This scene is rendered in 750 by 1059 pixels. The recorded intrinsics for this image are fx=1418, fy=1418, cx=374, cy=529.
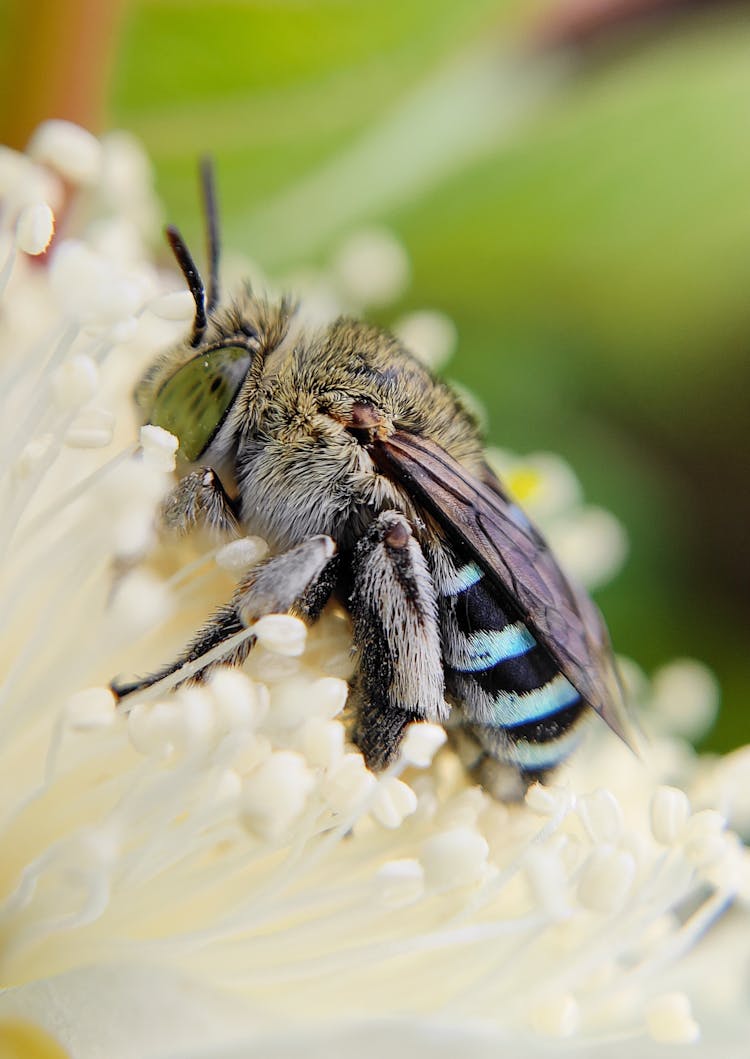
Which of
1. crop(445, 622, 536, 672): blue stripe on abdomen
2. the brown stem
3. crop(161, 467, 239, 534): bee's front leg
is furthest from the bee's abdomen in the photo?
the brown stem

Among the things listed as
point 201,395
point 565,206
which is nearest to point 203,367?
point 201,395

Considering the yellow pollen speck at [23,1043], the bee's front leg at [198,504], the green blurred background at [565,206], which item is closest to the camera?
the yellow pollen speck at [23,1043]

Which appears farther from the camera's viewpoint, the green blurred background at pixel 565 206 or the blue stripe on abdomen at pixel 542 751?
the green blurred background at pixel 565 206

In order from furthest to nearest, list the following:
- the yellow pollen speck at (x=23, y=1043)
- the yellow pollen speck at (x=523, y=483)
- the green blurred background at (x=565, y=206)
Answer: the green blurred background at (x=565, y=206)
the yellow pollen speck at (x=523, y=483)
the yellow pollen speck at (x=23, y=1043)

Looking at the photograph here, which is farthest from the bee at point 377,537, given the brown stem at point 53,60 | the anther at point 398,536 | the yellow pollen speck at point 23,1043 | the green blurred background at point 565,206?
the green blurred background at point 565,206

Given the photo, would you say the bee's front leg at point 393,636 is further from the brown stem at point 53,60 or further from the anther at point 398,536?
the brown stem at point 53,60

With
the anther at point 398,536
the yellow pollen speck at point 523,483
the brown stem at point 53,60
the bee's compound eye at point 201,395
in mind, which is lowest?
the yellow pollen speck at point 523,483

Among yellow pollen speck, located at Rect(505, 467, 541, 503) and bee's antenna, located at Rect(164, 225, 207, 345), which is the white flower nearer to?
bee's antenna, located at Rect(164, 225, 207, 345)

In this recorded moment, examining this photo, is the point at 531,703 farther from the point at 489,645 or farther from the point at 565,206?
Answer: the point at 565,206
